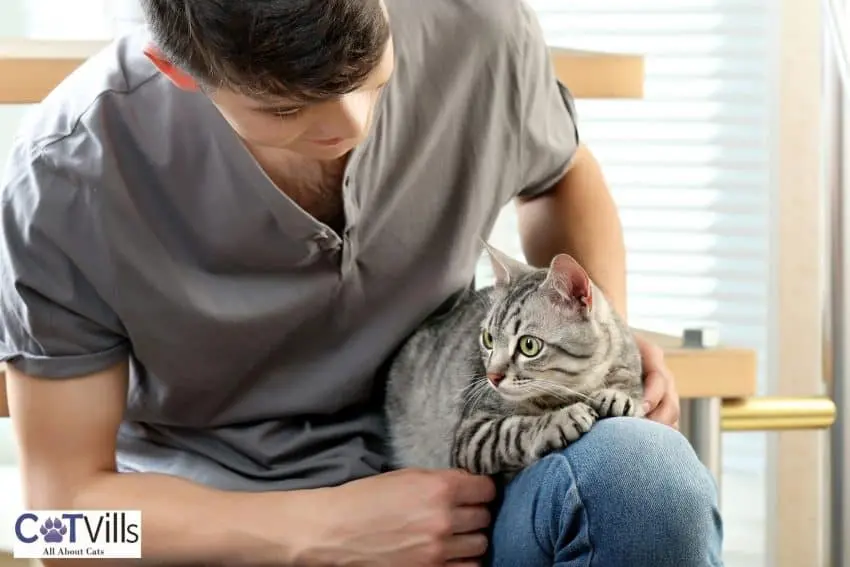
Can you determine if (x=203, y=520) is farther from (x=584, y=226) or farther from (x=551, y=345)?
(x=584, y=226)

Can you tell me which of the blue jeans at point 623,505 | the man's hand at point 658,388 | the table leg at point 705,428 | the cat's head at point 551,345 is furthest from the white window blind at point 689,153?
the blue jeans at point 623,505

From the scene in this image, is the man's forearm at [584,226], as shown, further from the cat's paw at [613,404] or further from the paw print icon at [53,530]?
the paw print icon at [53,530]

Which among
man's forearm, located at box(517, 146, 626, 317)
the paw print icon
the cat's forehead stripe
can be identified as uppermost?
man's forearm, located at box(517, 146, 626, 317)

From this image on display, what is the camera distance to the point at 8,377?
965 millimetres

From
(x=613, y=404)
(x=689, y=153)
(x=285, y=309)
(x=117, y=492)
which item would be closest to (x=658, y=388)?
(x=613, y=404)

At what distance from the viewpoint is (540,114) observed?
3.58 feet

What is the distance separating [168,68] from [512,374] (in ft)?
1.34

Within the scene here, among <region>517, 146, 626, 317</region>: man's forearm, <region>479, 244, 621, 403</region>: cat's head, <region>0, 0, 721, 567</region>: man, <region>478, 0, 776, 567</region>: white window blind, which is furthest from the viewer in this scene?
<region>478, 0, 776, 567</region>: white window blind

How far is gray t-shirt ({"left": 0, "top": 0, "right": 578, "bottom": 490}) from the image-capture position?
93cm

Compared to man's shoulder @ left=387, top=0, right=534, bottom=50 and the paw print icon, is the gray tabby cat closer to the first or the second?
man's shoulder @ left=387, top=0, right=534, bottom=50

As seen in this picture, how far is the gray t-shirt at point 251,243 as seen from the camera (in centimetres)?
93

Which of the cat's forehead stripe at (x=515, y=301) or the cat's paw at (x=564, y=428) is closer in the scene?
the cat's paw at (x=564, y=428)

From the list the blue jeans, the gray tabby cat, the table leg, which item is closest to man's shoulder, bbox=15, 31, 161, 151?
the gray tabby cat

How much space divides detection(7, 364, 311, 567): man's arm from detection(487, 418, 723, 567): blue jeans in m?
0.22
